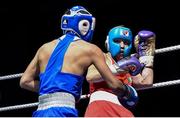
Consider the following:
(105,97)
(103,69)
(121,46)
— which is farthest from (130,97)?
(121,46)

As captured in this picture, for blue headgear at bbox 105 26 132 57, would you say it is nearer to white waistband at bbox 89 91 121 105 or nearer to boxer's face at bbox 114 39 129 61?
boxer's face at bbox 114 39 129 61

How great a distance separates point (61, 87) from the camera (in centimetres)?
271

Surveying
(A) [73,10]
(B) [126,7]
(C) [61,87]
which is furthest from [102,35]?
(C) [61,87]

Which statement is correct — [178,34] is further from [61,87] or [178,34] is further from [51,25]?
[61,87]

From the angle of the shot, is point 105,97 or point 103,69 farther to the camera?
point 105,97

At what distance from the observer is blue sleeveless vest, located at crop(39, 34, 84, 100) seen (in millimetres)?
2725

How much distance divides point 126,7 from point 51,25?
75 cm

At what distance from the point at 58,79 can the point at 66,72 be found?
0.18 ft

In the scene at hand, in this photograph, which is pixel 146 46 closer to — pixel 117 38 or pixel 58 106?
pixel 117 38

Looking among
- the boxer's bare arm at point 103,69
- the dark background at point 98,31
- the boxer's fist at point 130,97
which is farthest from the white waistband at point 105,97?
the dark background at point 98,31

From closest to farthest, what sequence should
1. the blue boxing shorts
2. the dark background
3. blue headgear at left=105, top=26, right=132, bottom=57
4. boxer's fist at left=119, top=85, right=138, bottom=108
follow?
the blue boxing shorts
boxer's fist at left=119, top=85, right=138, bottom=108
blue headgear at left=105, top=26, right=132, bottom=57
the dark background

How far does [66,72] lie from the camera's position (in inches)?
108

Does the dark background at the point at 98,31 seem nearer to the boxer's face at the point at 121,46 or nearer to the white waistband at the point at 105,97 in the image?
the boxer's face at the point at 121,46

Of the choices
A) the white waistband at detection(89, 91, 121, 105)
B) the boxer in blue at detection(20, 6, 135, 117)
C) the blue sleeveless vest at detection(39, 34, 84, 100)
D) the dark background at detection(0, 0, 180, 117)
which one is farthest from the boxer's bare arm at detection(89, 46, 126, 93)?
the dark background at detection(0, 0, 180, 117)
